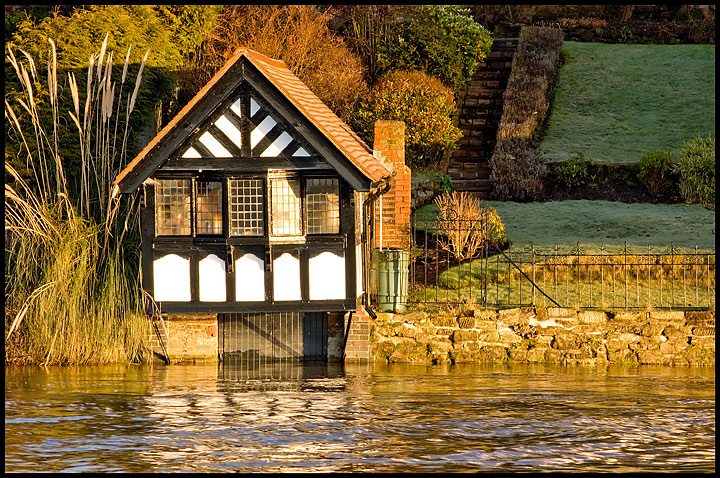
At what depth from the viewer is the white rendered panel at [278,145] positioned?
15.9 meters

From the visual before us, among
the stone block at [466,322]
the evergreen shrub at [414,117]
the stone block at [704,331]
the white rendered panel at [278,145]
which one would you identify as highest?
the evergreen shrub at [414,117]

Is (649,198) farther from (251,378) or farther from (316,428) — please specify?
(316,428)

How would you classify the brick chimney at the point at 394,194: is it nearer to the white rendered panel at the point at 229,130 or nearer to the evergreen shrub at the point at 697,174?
the white rendered panel at the point at 229,130

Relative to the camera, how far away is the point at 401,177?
18938mm

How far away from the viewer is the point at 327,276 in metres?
16.2

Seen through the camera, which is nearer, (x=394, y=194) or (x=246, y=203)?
(x=246, y=203)

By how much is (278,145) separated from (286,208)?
894 millimetres

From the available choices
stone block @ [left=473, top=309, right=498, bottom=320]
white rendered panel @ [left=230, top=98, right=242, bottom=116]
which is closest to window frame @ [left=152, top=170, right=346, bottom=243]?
white rendered panel @ [left=230, top=98, right=242, bottom=116]

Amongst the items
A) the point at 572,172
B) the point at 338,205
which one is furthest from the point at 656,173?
the point at 338,205

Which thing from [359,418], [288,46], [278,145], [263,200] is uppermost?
[288,46]

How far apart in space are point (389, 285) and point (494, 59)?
18426mm

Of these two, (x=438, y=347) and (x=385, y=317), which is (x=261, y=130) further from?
(x=438, y=347)

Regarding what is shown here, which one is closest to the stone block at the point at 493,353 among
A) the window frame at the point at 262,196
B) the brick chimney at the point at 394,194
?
the brick chimney at the point at 394,194

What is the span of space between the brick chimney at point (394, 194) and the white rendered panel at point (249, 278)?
3185 millimetres
